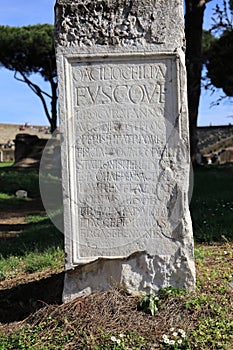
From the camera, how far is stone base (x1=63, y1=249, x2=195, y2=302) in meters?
3.68

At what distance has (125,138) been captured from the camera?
3.65 m

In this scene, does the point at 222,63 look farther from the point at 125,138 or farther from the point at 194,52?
the point at 125,138

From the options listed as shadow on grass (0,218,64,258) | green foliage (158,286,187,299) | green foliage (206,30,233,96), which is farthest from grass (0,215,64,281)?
green foliage (206,30,233,96)

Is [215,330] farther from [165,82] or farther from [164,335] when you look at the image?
[165,82]

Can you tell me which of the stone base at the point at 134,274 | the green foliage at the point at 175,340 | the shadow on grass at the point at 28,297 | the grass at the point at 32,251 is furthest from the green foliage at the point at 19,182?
the green foliage at the point at 175,340

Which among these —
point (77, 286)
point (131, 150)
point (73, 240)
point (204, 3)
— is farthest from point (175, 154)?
point (204, 3)

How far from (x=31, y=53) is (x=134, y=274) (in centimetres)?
2135

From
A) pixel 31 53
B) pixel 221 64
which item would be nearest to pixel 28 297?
pixel 221 64

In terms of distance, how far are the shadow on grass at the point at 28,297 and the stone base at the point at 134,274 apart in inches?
9.0

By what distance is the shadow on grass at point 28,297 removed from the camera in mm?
3844

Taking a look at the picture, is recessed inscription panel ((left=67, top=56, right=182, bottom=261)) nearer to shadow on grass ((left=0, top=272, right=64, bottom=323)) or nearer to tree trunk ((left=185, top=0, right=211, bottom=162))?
shadow on grass ((left=0, top=272, right=64, bottom=323))

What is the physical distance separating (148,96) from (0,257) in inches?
123

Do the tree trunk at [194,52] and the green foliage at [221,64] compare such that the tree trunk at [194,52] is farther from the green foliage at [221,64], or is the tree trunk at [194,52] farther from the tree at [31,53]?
the tree at [31,53]

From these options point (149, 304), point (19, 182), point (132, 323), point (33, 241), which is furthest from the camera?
point (19, 182)
